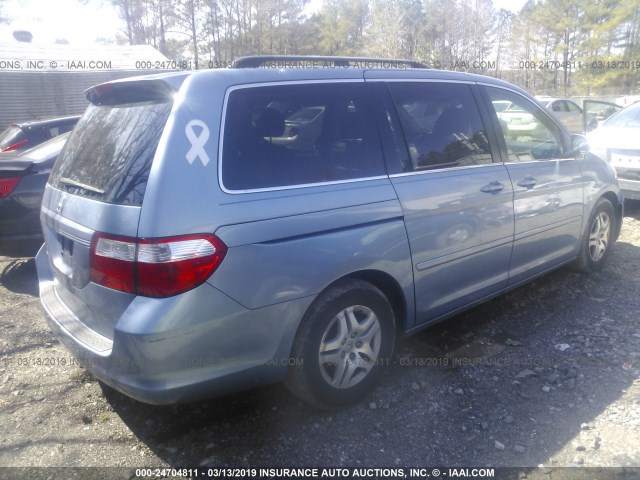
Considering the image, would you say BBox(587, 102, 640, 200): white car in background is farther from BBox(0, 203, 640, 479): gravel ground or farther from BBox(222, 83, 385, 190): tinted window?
BBox(222, 83, 385, 190): tinted window

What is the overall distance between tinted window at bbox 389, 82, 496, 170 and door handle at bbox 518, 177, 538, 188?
0.32 meters

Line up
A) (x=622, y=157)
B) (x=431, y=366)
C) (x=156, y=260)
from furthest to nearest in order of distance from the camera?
(x=622, y=157)
(x=431, y=366)
(x=156, y=260)

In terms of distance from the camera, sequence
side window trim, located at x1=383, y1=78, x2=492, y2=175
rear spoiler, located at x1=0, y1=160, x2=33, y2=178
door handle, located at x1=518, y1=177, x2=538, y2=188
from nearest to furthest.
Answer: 1. side window trim, located at x1=383, y1=78, x2=492, y2=175
2. door handle, located at x1=518, y1=177, x2=538, y2=188
3. rear spoiler, located at x1=0, y1=160, x2=33, y2=178

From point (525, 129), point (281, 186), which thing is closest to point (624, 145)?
point (525, 129)

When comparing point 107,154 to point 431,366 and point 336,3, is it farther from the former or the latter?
point 336,3

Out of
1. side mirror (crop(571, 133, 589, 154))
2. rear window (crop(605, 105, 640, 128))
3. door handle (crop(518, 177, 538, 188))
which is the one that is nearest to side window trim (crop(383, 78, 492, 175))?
door handle (crop(518, 177, 538, 188))

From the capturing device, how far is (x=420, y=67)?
3.99m

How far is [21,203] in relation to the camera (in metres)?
5.09

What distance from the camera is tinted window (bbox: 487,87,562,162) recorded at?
4043 millimetres

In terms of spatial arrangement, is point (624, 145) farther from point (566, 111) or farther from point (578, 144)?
point (566, 111)

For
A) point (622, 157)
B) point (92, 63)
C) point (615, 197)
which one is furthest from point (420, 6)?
point (615, 197)

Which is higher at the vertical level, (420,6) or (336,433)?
(420,6)

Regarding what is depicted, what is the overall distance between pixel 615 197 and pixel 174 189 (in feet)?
14.7

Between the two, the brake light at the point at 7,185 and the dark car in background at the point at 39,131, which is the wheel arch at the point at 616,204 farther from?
the dark car in background at the point at 39,131
